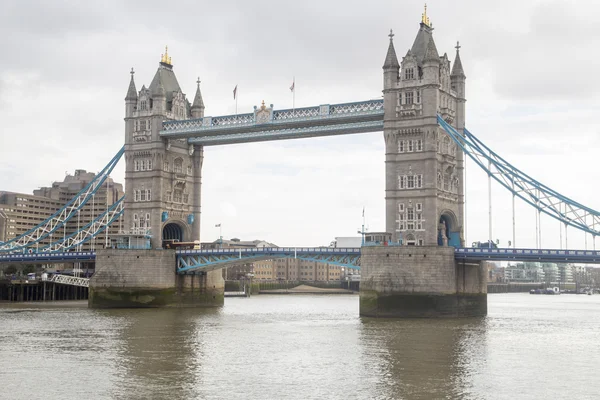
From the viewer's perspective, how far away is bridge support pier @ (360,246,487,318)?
71438 mm

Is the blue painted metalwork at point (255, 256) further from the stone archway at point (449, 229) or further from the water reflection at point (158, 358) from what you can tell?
the water reflection at point (158, 358)

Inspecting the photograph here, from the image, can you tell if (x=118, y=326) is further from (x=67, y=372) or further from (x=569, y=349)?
(x=569, y=349)

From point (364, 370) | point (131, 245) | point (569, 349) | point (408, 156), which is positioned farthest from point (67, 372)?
point (131, 245)

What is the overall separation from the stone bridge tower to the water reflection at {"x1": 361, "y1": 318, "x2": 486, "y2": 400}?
1232cm

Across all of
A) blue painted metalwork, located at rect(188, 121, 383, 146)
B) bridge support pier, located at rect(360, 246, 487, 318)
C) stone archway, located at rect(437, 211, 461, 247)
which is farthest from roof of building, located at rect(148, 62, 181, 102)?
stone archway, located at rect(437, 211, 461, 247)

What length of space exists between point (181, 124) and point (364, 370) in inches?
2330

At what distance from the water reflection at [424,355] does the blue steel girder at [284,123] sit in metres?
22.7

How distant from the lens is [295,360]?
43.8m

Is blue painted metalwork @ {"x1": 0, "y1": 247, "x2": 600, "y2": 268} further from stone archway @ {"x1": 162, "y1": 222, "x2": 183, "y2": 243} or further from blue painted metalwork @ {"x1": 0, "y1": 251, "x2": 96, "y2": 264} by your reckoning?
stone archway @ {"x1": 162, "y1": 222, "x2": 183, "y2": 243}

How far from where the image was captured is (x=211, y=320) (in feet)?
234

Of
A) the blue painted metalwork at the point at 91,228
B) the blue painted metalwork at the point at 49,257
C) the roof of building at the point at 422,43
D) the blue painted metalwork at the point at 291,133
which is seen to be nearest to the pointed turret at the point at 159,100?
the blue painted metalwork at the point at 291,133

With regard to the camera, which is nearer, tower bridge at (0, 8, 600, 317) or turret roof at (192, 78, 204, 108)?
tower bridge at (0, 8, 600, 317)

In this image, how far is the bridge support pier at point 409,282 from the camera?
71.4m

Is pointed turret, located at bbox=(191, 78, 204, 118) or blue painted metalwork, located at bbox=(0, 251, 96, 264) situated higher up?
pointed turret, located at bbox=(191, 78, 204, 118)
